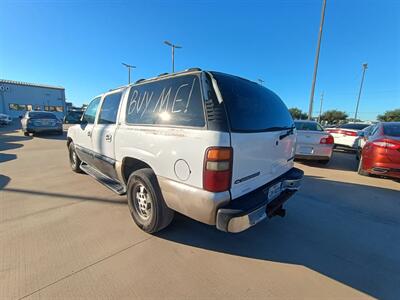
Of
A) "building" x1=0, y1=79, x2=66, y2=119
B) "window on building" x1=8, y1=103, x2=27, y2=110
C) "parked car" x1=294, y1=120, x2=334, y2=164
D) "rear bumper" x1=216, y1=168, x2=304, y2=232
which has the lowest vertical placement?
"rear bumper" x1=216, y1=168, x2=304, y2=232

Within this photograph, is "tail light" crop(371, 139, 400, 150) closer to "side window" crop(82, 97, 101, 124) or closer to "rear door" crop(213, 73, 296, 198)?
"rear door" crop(213, 73, 296, 198)

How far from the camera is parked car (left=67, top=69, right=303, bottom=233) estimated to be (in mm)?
1912

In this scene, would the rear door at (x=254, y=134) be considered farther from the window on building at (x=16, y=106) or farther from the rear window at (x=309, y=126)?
the window on building at (x=16, y=106)

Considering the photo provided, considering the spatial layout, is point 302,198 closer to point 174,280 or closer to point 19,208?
point 174,280

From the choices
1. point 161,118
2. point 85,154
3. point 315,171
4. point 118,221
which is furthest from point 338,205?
point 85,154

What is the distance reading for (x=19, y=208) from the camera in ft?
11.0

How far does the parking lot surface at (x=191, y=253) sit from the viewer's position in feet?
6.21

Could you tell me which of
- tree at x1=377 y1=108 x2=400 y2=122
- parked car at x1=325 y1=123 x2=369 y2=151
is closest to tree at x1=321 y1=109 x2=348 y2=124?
tree at x1=377 y1=108 x2=400 y2=122

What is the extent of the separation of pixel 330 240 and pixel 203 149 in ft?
7.17

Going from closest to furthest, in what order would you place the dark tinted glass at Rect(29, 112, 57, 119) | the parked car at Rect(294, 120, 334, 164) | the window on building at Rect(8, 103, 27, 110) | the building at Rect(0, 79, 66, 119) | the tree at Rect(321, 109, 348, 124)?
the parked car at Rect(294, 120, 334, 164) → the dark tinted glass at Rect(29, 112, 57, 119) → the building at Rect(0, 79, 66, 119) → the window on building at Rect(8, 103, 27, 110) → the tree at Rect(321, 109, 348, 124)

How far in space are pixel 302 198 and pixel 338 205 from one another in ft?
1.92

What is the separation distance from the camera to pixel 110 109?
Answer: 3535mm

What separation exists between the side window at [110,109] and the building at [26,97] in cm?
4436

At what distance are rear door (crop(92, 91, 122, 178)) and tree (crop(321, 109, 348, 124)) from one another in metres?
82.0
